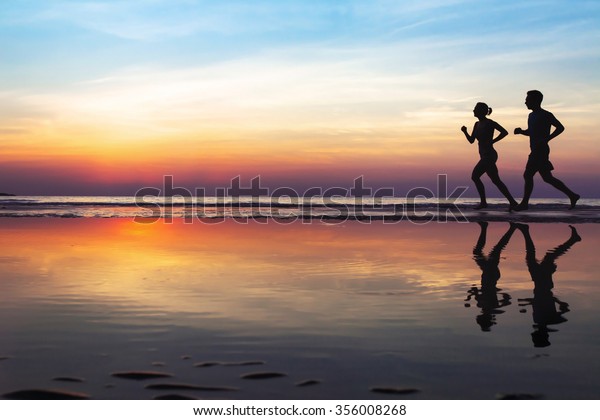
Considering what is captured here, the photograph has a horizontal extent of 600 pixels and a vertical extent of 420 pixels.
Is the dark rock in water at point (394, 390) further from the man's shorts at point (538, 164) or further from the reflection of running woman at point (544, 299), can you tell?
the man's shorts at point (538, 164)

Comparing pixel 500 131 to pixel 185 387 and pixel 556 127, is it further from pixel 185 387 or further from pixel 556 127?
pixel 185 387

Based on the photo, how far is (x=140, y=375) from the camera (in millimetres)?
3004

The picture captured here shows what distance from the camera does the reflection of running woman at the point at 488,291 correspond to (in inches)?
168

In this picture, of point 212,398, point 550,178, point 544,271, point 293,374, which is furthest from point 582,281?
point 550,178

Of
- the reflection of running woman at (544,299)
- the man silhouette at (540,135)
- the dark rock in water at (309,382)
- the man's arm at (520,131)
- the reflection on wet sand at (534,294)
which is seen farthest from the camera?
the man silhouette at (540,135)

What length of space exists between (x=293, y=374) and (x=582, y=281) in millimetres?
3871

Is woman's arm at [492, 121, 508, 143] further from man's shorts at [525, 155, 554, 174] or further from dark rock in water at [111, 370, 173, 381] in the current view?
dark rock in water at [111, 370, 173, 381]

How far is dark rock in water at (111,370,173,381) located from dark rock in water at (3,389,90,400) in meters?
0.24

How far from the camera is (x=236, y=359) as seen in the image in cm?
326

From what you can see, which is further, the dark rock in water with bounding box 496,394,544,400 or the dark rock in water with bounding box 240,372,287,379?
the dark rock in water with bounding box 240,372,287,379

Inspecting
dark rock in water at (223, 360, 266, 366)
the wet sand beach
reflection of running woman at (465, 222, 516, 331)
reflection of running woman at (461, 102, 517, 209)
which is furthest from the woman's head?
dark rock in water at (223, 360, 266, 366)

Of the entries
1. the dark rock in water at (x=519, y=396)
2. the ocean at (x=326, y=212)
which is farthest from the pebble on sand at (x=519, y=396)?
the ocean at (x=326, y=212)

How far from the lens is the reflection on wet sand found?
13.4 ft
